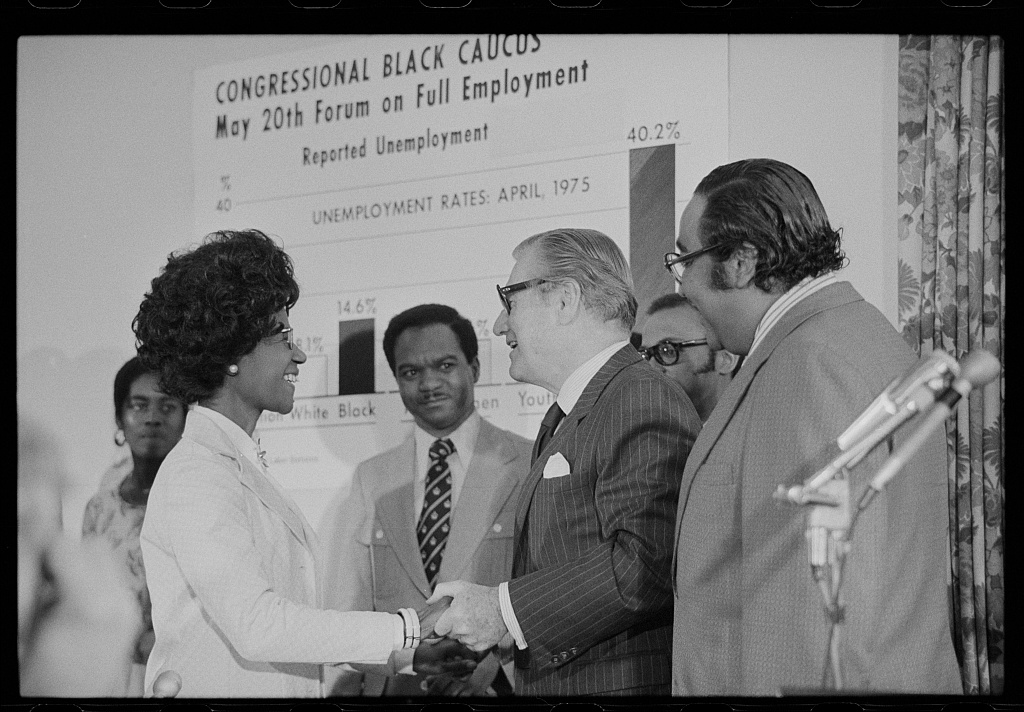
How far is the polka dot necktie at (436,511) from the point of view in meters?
3.62

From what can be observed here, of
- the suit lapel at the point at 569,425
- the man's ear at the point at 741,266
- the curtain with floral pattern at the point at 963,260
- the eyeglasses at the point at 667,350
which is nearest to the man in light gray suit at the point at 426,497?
the suit lapel at the point at 569,425

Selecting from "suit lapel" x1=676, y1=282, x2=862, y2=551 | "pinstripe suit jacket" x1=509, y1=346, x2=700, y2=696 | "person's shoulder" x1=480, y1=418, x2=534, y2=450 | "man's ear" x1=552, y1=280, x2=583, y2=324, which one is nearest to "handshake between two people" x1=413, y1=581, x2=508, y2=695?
"pinstripe suit jacket" x1=509, y1=346, x2=700, y2=696

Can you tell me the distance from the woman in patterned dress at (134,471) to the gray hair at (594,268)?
4.29ft

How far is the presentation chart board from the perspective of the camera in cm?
362

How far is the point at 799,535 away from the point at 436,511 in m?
1.26

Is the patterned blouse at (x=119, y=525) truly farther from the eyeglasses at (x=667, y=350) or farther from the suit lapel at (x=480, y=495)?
the eyeglasses at (x=667, y=350)

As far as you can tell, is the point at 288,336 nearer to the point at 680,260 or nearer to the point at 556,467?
the point at 556,467

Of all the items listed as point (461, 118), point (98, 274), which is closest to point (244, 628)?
point (98, 274)

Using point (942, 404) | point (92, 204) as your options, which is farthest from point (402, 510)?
point (942, 404)

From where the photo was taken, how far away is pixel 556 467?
3.17 metres

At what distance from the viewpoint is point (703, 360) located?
362 cm

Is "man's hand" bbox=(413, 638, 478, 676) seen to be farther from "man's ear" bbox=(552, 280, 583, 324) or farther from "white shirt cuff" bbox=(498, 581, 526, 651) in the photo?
"man's ear" bbox=(552, 280, 583, 324)

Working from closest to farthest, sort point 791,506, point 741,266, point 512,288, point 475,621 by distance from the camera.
Answer: point 791,506 < point 741,266 < point 475,621 < point 512,288
